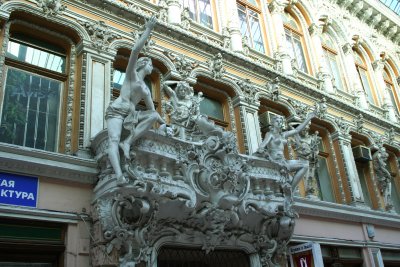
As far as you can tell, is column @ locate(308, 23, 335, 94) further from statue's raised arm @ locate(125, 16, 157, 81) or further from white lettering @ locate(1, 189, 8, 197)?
white lettering @ locate(1, 189, 8, 197)

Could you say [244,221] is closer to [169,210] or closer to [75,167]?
[169,210]

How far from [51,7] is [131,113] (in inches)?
113

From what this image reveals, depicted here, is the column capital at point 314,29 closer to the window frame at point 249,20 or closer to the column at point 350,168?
the window frame at point 249,20

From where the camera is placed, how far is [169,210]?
23.1ft

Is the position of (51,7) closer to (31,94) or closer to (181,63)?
(31,94)

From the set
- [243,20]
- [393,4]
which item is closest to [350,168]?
[243,20]

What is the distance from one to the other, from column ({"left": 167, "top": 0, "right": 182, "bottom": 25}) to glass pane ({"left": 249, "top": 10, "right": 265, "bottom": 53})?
2890 mm

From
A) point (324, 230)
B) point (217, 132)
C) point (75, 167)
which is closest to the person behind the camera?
point (75, 167)

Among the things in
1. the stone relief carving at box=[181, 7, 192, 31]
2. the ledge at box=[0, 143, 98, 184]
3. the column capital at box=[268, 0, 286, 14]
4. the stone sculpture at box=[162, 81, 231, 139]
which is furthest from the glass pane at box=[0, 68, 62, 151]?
the column capital at box=[268, 0, 286, 14]

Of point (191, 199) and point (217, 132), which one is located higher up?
point (217, 132)

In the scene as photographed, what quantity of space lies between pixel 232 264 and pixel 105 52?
191 inches

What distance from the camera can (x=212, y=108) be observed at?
10.5 m

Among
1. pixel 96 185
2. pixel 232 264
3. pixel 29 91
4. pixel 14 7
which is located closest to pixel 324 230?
pixel 232 264

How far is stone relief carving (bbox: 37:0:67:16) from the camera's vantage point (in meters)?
7.92
